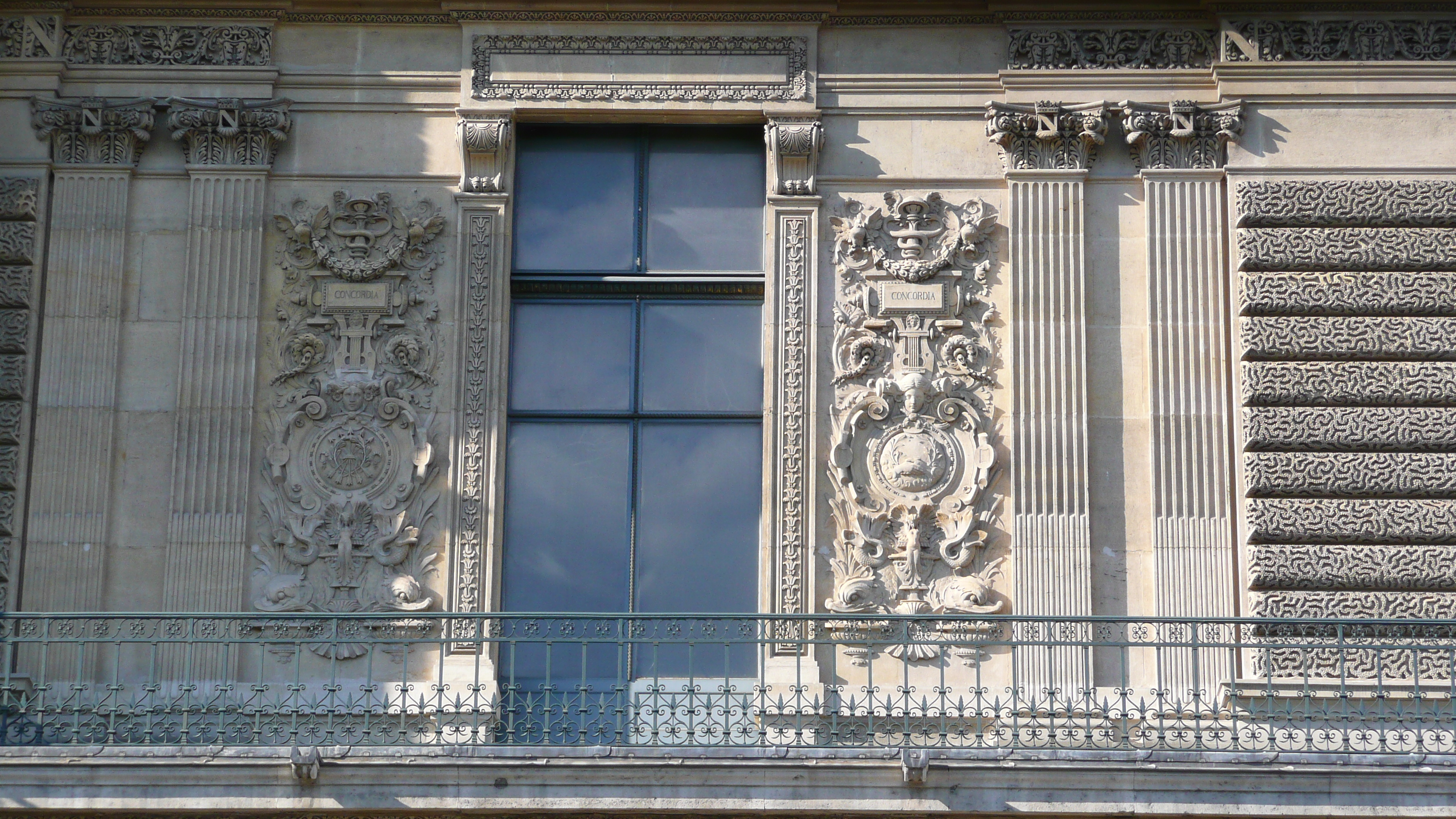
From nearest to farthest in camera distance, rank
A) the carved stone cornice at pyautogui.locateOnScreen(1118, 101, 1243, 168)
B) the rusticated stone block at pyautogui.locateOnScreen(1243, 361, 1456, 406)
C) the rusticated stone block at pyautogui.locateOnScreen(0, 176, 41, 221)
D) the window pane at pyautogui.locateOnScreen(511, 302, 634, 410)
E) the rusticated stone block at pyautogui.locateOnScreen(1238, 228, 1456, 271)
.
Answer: the rusticated stone block at pyautogui.locateOnScreen(1243, 361, 1456, 406) < the rusticated stone block at pyautogui.locateOnScreen(1238, 228, 1456, 271) < the rusticated stone block at pyautogui.locateOnScreen(0, 176, 41, 221) < the carved stone cornice at pyautogui.locateOnScreen(1118, 101, 1243, 168) < the window pane at pyautogui.locateOnScreen(511, 302, 634, 410)

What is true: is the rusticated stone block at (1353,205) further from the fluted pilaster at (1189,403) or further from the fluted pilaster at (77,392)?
the fluted pilaster at (77,392)

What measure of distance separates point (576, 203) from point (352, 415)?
7.12ft

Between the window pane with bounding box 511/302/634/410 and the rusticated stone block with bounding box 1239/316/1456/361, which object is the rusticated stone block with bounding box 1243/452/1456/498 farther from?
the window pane with bounding box 511/302/634/410

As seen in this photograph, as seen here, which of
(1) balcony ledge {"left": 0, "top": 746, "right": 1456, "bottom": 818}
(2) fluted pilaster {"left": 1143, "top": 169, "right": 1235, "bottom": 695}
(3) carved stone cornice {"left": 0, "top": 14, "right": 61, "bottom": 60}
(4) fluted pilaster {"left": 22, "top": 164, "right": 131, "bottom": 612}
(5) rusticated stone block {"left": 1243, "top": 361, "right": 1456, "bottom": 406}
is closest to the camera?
(1) balcony ledge {"left": 0, "top": 746, "right": 1456, "bottom": 818}

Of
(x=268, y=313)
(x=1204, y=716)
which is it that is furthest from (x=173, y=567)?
(x=1204, y=716)

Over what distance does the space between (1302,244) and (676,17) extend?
179 inches

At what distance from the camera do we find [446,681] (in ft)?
44.4

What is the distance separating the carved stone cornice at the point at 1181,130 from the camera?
47.4ft

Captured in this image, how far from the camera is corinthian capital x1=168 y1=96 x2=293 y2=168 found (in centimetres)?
1448

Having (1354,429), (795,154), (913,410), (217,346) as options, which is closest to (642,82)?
(795,154)

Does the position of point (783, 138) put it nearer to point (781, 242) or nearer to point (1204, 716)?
point (781, 242)

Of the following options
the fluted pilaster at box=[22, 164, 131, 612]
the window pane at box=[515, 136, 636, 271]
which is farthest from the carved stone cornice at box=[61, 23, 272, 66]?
the window pane at box=[515, 136, 636, 271]

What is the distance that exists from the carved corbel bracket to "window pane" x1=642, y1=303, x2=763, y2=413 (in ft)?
4.44

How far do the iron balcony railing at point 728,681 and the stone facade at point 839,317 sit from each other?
0.24 feet
